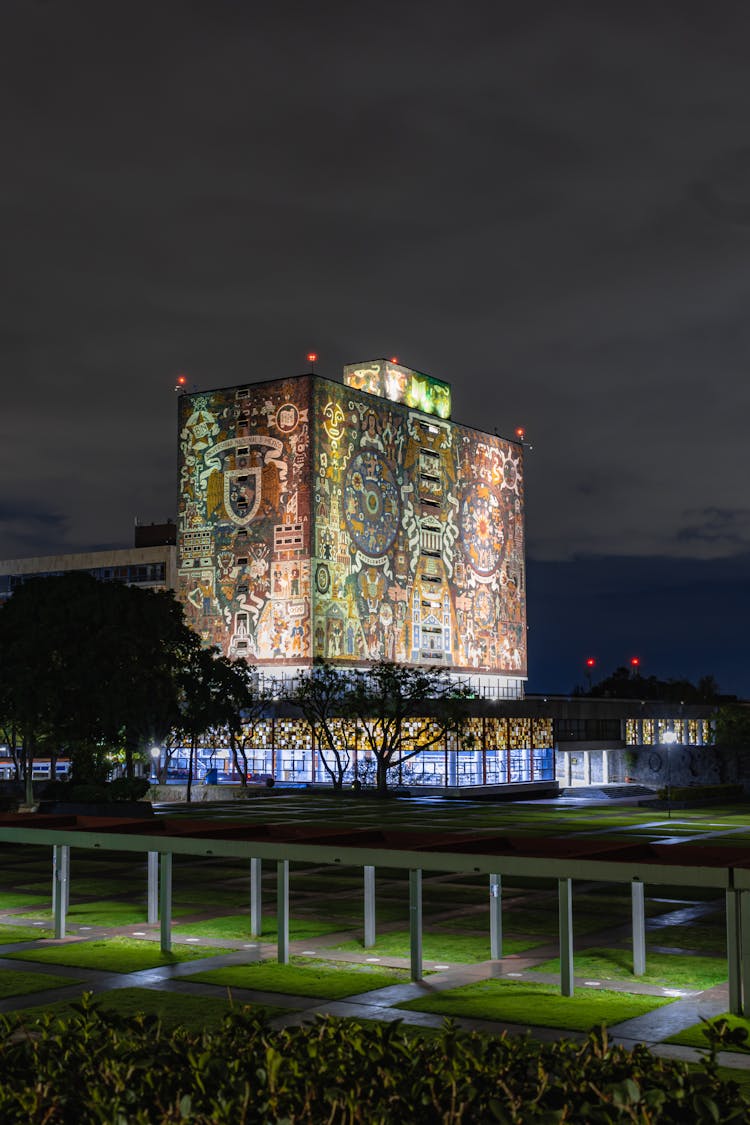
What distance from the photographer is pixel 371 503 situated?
117062 millimetres

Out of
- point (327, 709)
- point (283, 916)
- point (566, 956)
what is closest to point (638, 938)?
point (566, 956)

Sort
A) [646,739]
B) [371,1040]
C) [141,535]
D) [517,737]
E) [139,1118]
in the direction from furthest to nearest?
[141,535] → [646,739] → [517,737] → [371,1040] → [139,1118]

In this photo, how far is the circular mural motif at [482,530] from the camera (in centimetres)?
13000

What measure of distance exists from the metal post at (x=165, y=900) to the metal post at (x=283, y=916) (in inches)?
83.6

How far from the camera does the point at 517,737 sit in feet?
331

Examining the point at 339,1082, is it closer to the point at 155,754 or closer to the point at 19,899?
the point at 19,899

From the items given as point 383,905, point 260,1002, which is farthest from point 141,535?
point 260,1002

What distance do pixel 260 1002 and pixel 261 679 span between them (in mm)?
95406

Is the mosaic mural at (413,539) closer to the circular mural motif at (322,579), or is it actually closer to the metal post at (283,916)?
the circular mural motif at (322,579)

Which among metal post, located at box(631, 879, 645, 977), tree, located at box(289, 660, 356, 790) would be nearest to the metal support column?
metal post, located at box(631, 879, 645, 977)

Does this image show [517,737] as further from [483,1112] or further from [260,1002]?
[483,1112]

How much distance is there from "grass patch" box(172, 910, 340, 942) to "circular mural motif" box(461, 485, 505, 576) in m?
104

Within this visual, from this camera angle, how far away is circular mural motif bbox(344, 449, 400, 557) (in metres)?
115

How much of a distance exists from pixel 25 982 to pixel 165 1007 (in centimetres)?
316
